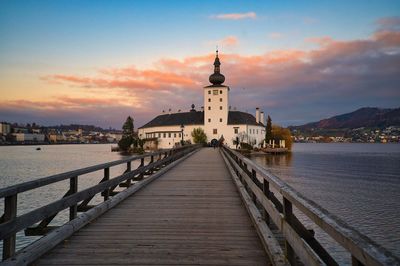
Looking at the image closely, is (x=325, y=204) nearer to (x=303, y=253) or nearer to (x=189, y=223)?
(x=189, y=223)

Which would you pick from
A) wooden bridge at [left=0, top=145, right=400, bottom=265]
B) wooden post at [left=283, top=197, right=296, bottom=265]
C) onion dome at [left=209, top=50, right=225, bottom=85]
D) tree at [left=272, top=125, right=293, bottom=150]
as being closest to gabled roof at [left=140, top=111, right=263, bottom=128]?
tree at [left=272, top=125, right=293, bottom=150]

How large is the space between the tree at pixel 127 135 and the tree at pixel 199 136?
29.4 m

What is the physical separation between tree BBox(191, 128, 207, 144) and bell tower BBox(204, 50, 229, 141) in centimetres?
285

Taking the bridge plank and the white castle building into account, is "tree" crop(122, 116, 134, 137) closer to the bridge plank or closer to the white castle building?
the white castle building

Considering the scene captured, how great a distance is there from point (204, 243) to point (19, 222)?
106 inches

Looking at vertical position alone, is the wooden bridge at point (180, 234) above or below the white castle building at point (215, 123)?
below

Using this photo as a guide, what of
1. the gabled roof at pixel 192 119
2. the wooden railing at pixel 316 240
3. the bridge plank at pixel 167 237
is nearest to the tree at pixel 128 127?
the gabled roof at pixel 192 119

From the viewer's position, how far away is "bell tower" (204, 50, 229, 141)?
89938 millimetres

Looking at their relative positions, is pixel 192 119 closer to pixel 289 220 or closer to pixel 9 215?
pixel 9 215

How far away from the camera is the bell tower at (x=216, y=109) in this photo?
89.9m

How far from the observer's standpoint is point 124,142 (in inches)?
4355

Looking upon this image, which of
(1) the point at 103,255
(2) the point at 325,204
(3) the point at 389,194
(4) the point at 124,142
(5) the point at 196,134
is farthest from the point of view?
(4) the point at 124,142

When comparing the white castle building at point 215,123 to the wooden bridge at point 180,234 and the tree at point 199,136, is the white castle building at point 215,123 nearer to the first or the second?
the tree at point 199,136

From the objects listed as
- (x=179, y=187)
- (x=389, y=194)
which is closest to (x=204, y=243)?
(x=179, y=187)
